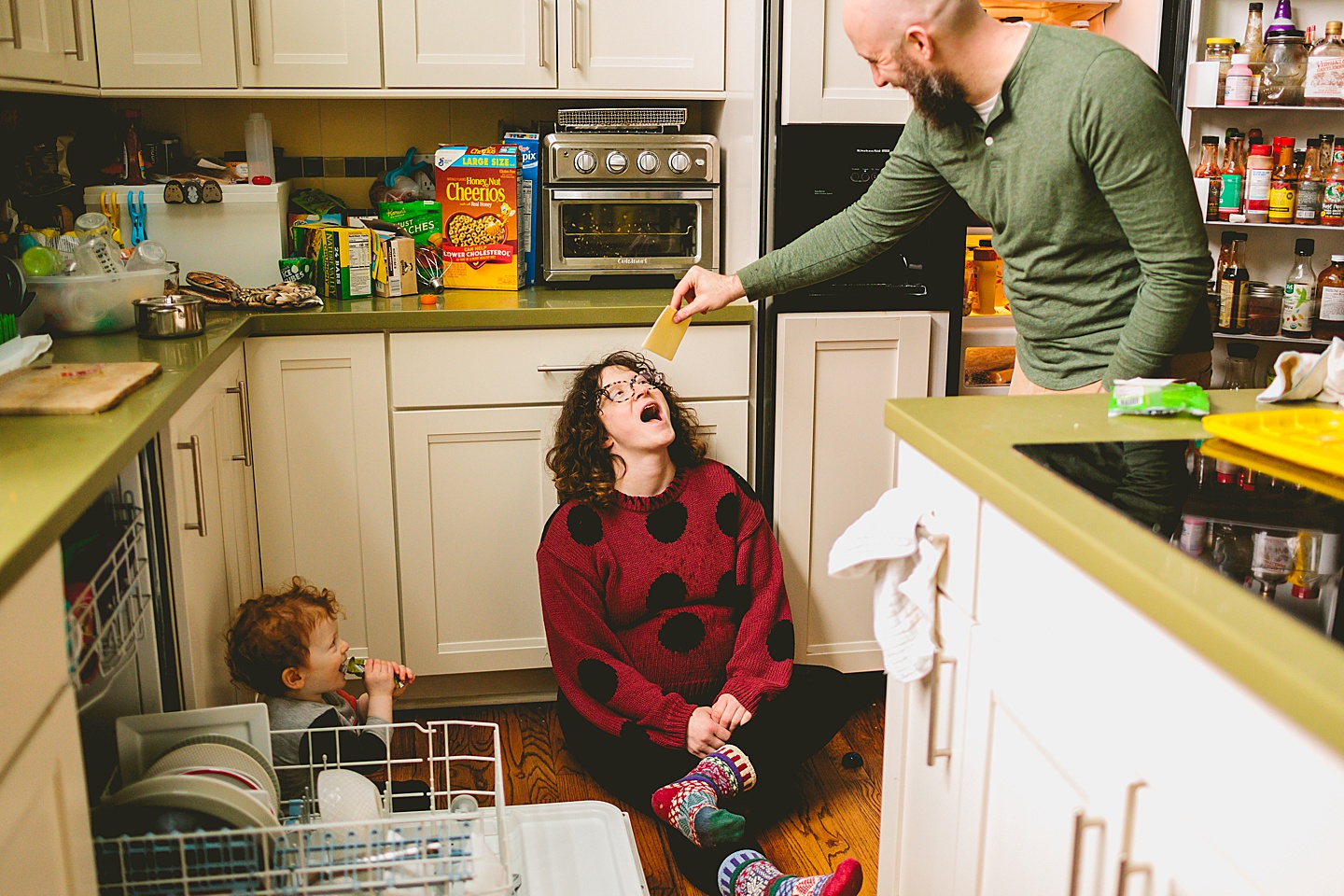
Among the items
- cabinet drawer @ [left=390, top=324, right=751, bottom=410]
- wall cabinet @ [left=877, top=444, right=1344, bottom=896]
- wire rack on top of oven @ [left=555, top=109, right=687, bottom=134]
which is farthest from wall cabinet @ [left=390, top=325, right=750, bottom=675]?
wall cabinet @ [left=877, top=444, right=1344, bottom=896]

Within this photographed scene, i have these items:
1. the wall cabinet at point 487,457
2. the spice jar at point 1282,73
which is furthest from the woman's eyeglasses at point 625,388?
the spice jar at point 1282,73

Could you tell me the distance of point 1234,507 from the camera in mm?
1061

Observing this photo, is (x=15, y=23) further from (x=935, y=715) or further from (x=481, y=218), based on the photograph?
(x=935, y=715)

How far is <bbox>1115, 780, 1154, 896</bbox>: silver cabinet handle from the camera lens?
938 millimetres

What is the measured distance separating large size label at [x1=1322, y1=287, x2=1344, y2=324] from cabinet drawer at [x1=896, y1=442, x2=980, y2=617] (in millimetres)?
2023

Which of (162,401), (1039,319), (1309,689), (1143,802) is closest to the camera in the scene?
(1309,689)

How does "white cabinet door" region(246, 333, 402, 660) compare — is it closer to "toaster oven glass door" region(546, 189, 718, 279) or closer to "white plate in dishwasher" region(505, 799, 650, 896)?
"toaster oven glass door" region(546, 189, 718, 279)

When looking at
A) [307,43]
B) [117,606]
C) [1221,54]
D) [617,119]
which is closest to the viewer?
[117,606]

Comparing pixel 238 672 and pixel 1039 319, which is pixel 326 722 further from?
pixel 1039 319

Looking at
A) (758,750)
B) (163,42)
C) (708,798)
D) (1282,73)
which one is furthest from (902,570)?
(1282,73)

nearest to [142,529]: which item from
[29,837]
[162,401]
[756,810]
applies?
[162,401]

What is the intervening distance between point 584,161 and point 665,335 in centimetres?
67

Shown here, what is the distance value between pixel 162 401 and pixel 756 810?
126 cm

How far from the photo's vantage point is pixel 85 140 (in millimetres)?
2584
